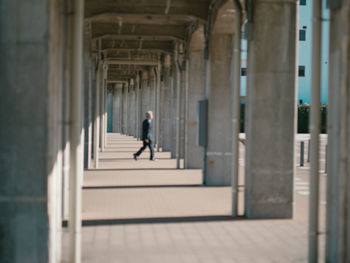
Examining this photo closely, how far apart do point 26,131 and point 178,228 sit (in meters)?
3.69

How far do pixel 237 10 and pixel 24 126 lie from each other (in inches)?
212

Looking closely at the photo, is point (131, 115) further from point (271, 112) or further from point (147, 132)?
point (271, 112)

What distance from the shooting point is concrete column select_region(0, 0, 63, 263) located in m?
5.76

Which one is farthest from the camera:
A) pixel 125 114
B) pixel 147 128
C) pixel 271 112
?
pixel 125 114

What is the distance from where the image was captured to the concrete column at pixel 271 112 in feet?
32.5

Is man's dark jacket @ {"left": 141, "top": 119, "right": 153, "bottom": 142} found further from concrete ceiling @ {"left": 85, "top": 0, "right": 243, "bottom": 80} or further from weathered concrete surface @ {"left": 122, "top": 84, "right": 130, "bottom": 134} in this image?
weathered concrete surface @ {"left": 122, "top": 84, "right": 130, "bottom": 134}

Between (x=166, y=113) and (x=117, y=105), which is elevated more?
(x=117, y=105)

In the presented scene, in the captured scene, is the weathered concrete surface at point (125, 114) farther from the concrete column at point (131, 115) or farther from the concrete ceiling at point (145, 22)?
the concrete ceiling at point (145, 22)

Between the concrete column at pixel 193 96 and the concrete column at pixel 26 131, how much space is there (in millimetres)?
13266

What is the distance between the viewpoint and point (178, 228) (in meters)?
8.81

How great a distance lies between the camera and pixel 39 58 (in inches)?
227

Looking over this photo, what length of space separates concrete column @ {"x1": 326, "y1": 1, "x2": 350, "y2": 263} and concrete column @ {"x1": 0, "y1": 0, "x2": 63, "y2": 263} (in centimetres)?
300

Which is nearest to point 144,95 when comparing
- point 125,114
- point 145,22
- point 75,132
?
point 125,114

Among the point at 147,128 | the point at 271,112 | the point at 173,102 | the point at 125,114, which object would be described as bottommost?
the point at 147,128
